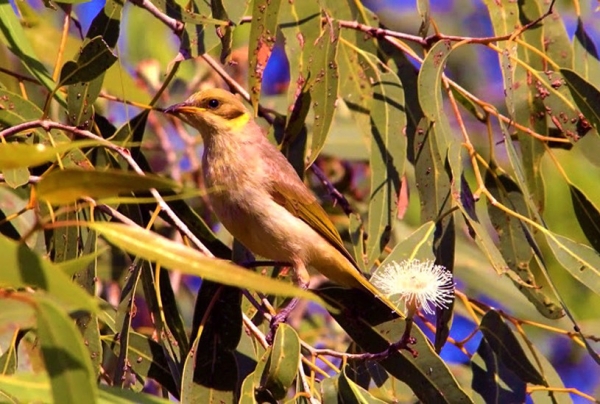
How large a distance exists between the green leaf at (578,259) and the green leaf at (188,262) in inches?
61.0

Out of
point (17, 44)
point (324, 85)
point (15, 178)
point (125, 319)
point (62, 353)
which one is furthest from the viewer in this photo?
point (324, 85)

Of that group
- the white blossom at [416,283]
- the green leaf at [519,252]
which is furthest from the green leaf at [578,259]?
the white blossom at [416,283]

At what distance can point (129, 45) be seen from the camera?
629cm

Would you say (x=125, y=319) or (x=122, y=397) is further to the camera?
(x=125, y=319)

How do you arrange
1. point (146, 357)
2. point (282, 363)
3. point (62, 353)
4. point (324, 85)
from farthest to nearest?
point (324, 85), point (146, 357), point (282, 363), point (62, 353)

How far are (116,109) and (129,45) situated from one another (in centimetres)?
100

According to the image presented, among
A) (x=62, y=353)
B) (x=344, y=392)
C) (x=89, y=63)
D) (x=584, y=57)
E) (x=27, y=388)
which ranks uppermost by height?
(x=584, y=57)

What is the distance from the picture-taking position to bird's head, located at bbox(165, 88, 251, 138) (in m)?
3.89

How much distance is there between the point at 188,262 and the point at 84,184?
0.24 metres

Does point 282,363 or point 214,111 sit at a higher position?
point 214,111

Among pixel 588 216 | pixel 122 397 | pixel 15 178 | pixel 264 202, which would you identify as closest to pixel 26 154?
pixel 122 397

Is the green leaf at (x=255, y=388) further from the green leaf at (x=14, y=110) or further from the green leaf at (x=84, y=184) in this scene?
the green leaf at (x=14, y=110)

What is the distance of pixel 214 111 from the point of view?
3.93 meters

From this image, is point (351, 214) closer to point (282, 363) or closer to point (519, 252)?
point (519, 252)
